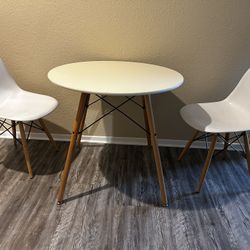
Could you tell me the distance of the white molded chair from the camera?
1.63m

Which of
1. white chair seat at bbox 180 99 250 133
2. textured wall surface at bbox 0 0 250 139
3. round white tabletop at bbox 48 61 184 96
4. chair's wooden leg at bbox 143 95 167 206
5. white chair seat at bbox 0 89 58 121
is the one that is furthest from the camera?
textured wall surface at bbox 0 0 250 139

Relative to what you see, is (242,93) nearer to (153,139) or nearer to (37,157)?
(153,139)

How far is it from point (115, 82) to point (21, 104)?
823 millimetres

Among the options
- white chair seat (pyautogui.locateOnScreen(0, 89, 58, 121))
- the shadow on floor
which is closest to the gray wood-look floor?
the shadow on floor

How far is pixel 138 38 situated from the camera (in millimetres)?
1936

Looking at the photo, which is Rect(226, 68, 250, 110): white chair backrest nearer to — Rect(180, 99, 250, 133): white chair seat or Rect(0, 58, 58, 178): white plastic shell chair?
Rect(180, 99, 250, 133): white chair seat

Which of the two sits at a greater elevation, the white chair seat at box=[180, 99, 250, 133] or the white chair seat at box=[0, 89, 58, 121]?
the white chair seat at box=[0, 89, 58, 121]

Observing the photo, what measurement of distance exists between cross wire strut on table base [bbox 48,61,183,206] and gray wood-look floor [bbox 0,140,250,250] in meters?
0.14

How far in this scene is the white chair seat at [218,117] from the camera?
1.62 meters

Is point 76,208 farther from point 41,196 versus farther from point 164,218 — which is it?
point 164,218

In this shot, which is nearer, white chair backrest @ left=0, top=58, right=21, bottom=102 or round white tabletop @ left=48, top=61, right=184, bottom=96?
round white tabletop @ left=48, top=61, right=184, bottom=96

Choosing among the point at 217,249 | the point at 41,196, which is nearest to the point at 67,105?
the point at 41,196

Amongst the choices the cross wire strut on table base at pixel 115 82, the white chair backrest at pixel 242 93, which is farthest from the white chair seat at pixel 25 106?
the white chair backrest at pixel 242 93

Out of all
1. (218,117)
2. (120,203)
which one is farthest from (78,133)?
(218,117)
